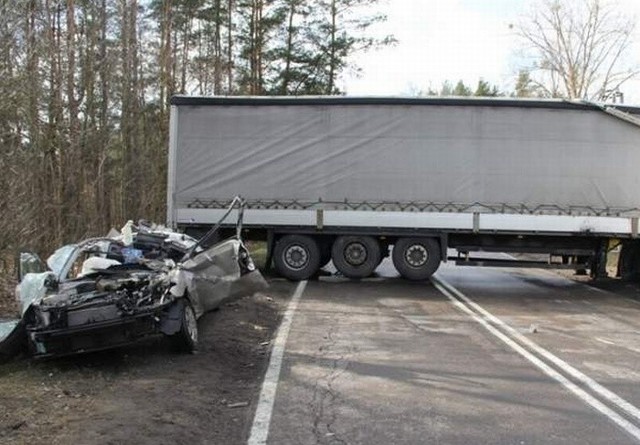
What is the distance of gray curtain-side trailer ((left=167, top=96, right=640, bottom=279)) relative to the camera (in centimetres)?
1494

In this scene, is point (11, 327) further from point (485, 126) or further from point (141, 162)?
point (141, 162)

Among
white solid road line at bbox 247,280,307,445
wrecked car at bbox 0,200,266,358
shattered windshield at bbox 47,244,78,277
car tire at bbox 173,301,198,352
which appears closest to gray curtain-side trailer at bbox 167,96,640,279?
white solid road line at bbox 247,280,307,445

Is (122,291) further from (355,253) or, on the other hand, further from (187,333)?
(355,253)

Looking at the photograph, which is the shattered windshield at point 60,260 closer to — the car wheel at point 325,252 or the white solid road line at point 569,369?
the white solid road line at point 569,369

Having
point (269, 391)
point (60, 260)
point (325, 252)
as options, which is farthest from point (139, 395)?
point (325, 252)

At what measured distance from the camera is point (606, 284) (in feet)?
55.0

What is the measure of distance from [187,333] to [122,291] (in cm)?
81

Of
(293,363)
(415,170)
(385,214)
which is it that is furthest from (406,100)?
(293,363)

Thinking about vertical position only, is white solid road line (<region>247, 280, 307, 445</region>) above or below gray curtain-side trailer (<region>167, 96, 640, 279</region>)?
below

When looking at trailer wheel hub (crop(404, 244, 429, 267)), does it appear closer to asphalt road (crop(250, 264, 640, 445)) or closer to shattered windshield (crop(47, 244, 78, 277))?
asphalt road (crop(250, 264, 640, 445))

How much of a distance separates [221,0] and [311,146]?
919 inches

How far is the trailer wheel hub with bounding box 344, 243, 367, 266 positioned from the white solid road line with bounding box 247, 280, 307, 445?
505 centimetres

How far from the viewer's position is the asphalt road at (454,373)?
5562 millimetres

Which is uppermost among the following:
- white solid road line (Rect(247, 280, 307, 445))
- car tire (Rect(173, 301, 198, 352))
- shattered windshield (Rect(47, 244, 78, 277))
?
shattered windshield (Rect(47, 244, 78, 277))
